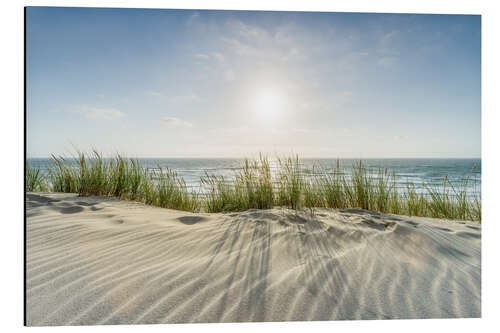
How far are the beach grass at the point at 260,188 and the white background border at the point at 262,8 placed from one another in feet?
3.99

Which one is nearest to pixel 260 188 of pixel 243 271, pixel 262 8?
pixel 243 271

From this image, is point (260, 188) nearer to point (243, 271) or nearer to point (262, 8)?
point (243, 271)

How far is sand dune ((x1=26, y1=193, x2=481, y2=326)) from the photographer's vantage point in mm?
1130

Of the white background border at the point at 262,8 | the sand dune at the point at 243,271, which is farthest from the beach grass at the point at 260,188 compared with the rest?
the white background border at the point at 262,8

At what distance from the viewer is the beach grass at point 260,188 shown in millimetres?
3078

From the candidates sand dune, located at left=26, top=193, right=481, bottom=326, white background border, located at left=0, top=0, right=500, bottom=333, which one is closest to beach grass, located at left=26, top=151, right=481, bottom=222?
sand dune, located at left=26, top=193, right=481, bottom=326

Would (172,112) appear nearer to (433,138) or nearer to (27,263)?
(27,263)

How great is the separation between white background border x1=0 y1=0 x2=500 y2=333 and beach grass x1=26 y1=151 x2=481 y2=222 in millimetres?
1215

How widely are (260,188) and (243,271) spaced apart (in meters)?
1.84

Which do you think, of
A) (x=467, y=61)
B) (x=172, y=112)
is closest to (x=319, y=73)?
(x=467, y=61)

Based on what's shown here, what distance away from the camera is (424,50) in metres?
2.22

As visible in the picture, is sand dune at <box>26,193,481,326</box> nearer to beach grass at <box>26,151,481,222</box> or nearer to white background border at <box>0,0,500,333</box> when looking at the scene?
white background border at <box>0,0,500,333</box>

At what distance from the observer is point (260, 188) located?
316 cm

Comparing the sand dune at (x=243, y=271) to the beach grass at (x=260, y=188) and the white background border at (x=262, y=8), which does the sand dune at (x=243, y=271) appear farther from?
the beach grass at (x=260, y=188)
